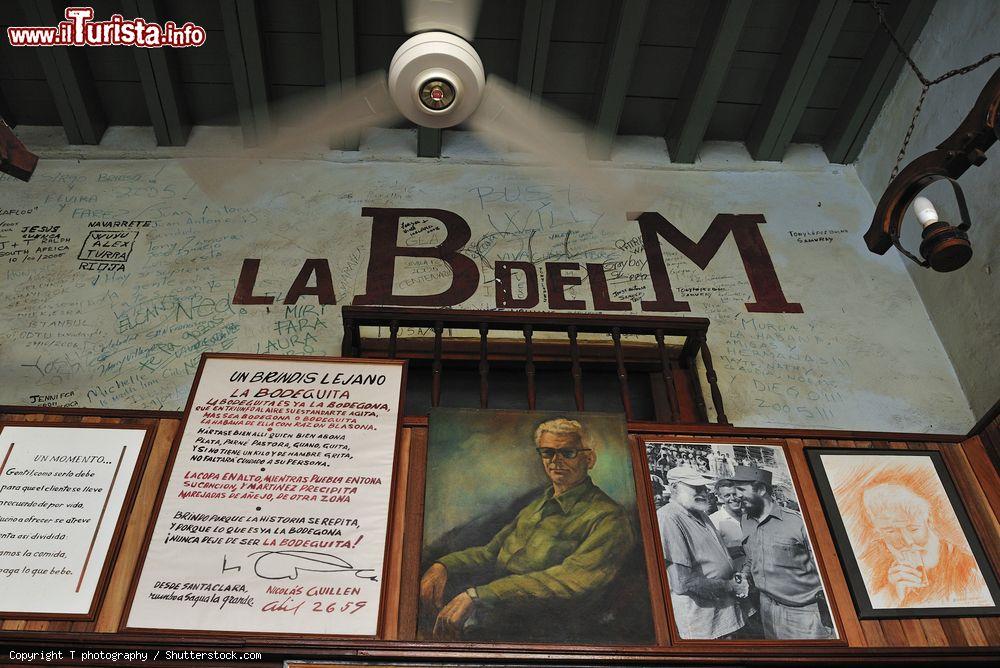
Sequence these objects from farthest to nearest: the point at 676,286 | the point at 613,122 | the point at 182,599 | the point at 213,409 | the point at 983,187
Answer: the point at 613,122 < the point at 676,286 < the point at 983,187 < the point at 213,409 < the point at 182,599

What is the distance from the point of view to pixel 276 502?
8.62 feet

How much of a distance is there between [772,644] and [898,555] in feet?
1.94

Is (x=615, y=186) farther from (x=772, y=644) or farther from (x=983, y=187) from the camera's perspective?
(x=772, y=644)

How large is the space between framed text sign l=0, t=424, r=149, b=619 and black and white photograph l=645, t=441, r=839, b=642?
1752 millimetres

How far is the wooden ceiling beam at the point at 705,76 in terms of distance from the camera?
13.5 feet

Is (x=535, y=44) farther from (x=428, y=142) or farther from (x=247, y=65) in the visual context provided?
(x=247, y=65)

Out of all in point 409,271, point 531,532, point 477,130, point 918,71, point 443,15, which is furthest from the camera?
point 477,130

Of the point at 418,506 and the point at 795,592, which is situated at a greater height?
the point at 418,506

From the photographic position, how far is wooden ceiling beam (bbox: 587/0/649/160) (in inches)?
160

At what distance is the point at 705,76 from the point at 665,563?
273 centimetres

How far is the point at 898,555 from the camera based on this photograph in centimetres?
273

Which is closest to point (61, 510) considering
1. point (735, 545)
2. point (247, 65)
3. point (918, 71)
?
point (735, 545)

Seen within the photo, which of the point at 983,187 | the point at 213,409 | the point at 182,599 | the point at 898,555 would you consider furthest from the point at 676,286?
the point at 182,599

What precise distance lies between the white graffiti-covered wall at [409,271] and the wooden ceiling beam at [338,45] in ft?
1.78
